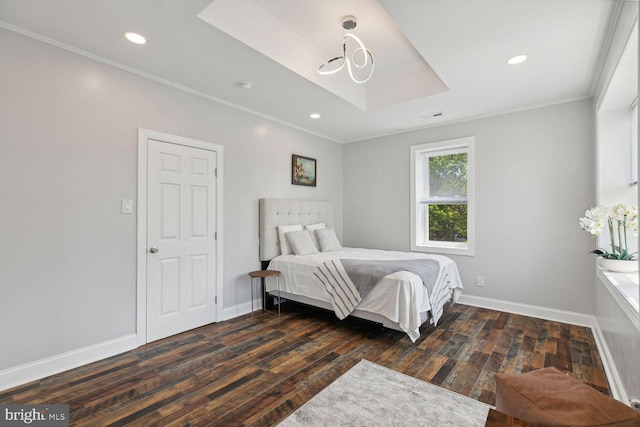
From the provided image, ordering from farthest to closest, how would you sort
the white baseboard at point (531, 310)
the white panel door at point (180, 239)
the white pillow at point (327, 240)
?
the white pillow at point (327, 240) < the white baseboard at point (531, 310) < the white panel door at point (180, 239)

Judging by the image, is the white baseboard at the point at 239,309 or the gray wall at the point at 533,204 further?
the white baseboard at the point at 239,309

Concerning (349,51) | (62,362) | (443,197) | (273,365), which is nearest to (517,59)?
(349,51)

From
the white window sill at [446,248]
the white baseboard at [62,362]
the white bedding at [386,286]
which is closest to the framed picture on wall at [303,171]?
the white bedding at [386,286]

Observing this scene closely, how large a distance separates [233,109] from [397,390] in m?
3.35

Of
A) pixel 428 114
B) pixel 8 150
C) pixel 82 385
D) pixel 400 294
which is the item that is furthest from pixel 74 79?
pixel 428 114

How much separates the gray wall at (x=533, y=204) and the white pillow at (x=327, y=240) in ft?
5.65

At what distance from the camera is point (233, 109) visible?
3.64 m

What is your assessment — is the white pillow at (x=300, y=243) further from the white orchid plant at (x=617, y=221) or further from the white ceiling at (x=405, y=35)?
the white orchid plant at (x=617, y=221)

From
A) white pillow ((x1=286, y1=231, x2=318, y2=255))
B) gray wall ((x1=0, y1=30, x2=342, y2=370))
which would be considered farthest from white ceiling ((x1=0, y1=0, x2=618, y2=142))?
white pillow ((x1=286, y1=231, x2=318, y2=255))

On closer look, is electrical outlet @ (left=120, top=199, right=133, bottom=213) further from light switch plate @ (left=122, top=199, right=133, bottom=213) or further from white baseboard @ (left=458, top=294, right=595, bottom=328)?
white baseboard @ (left=458, top=294, right=595, bottom=328)

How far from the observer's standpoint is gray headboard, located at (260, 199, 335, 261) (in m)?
3.92

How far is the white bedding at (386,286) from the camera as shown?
277 cm

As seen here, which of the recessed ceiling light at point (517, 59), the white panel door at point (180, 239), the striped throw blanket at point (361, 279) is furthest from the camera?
the striped throw blanket at point (361, 279)

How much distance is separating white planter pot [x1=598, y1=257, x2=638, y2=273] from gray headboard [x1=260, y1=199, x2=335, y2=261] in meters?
3.35
